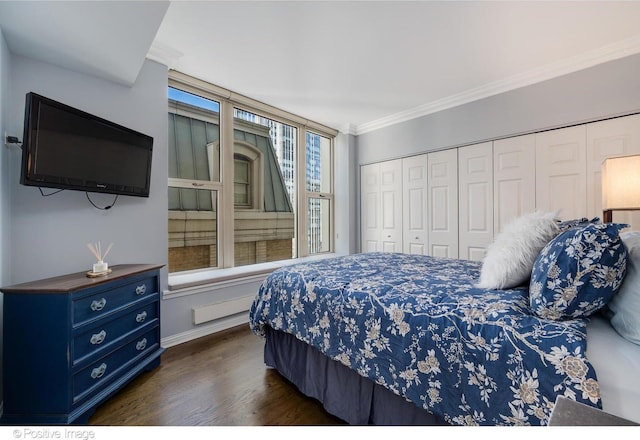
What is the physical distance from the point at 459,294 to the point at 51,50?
2.77m

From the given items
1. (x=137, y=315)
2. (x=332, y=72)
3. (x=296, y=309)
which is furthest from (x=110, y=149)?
(x=332, y=72)

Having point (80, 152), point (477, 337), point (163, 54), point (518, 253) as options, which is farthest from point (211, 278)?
point (518, 253)

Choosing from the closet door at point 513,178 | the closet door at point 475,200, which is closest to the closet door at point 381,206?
the closet door at point 475,200

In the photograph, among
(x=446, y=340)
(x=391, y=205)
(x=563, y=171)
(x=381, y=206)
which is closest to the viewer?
(x=446, y=340)

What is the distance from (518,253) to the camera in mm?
1209

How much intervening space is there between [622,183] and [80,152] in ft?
12.0

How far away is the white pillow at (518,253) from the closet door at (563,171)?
A: 5.11 feet

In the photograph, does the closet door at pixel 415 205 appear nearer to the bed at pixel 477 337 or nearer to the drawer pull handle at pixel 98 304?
the bed at pixel 477 337

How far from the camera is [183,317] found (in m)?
2.48

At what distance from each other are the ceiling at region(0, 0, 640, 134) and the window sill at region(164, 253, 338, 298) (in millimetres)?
1749

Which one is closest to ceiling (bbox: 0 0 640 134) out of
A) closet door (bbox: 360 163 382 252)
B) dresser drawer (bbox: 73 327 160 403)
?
closet door (bbox: 360 163 382 252)

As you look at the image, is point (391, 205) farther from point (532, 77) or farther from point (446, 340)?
point (446, 340)

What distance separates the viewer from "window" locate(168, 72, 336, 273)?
2.82 meters

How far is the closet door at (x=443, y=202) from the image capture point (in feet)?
10.6
